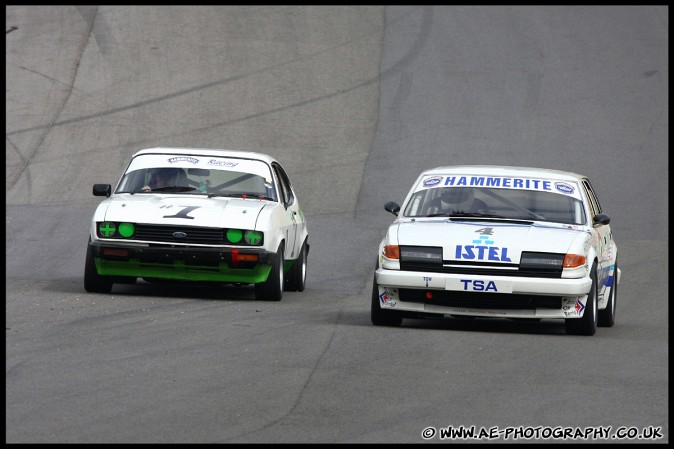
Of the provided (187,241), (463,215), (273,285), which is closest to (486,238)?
(463,215)

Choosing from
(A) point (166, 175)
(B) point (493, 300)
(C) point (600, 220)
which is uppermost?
(A) point (166, 175)

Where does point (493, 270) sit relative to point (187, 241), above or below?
below

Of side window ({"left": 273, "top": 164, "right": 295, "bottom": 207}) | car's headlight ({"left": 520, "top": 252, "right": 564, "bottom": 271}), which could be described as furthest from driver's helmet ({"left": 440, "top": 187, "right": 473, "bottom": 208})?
side window ({"left": 273, "top": 164, "right": 295, "bottom": 207})

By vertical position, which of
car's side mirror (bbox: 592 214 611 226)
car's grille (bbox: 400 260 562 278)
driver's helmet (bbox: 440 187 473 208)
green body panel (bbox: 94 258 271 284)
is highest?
driver's helmet (bbox: 440 187 473 208)

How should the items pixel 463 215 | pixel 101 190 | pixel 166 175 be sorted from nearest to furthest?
pixel 463 215, pixel 101 190, pixel 166 175

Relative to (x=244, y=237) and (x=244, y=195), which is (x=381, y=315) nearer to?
(x=244, y=237)

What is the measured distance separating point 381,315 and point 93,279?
3392 millimetres

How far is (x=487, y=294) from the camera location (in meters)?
11.0

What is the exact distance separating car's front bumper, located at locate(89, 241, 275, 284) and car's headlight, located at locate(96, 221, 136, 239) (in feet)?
0.35

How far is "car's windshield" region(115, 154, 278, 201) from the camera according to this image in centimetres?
1434

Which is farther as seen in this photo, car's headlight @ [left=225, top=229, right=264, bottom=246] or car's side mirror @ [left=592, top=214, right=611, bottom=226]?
car's headlight @ [left=225, top=229, right=264, bottom=246]

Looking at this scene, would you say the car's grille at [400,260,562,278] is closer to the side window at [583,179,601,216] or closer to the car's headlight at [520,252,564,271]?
the car's headlight at [520,252,564,271]

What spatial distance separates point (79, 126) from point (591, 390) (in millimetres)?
17107

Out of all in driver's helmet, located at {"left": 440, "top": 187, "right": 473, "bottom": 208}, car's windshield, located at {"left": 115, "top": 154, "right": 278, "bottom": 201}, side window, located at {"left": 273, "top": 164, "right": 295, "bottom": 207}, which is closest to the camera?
driver's helmet, located at {"left": 440, "top": 187, "right": 473, "bottom": 208}
